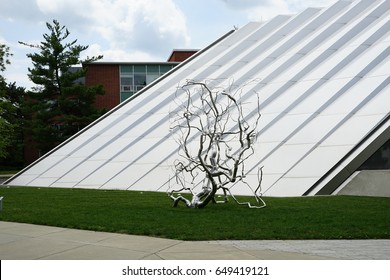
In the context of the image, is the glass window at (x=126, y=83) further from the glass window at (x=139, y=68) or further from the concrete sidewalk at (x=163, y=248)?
the concrete sidewalk at (x=163, y=248)

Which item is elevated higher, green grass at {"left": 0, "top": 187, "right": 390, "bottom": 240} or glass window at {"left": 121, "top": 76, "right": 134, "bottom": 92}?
glass window at {"left": 121, "top": 76, "right": 134, "bottom": 92}

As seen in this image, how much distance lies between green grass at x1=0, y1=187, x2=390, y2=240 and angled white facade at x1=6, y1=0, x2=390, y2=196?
7.93 feet

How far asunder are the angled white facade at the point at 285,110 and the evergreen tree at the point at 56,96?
50.1ft

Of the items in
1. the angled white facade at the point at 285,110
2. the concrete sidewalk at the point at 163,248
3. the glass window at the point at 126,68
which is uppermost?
the glass window at the point at 126,68

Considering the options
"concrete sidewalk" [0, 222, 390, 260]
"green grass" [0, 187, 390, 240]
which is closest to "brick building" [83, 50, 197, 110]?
"green grass" [0, 187, 390, 240]

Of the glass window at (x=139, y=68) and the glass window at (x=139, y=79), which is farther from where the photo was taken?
the glass window at (x=139, y=68)

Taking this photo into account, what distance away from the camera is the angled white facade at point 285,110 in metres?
16.1

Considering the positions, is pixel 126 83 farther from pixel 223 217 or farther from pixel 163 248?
pixel 163 248

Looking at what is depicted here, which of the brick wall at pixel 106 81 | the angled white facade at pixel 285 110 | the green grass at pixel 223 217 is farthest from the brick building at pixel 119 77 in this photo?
the green grass at pixel 223 217

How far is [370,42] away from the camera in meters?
22.2

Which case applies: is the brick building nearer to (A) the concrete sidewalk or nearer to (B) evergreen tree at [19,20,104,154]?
(B) evergreen tree at [19,20,104,154]

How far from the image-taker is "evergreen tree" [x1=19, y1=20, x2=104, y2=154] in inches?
1585

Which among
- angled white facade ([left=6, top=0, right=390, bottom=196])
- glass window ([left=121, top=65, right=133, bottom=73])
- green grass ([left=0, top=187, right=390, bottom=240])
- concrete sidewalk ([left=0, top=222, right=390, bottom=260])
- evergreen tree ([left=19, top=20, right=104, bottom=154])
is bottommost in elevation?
concrete sidewalk ([left=0, top=222, right=390, bottom=260])

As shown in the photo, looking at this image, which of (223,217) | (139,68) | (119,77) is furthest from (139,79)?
(223,217)
